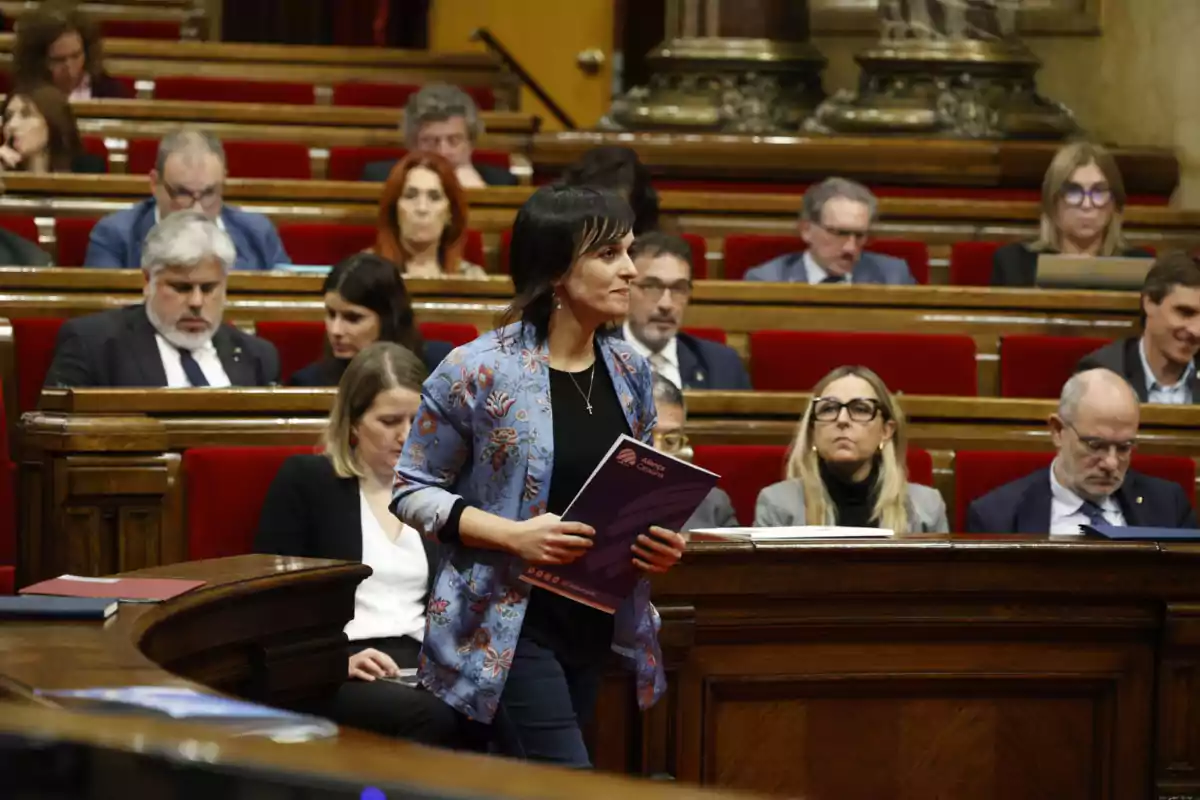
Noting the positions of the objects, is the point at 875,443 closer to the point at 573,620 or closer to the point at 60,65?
the point at 573,620

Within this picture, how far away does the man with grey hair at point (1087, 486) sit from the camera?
3.45 m

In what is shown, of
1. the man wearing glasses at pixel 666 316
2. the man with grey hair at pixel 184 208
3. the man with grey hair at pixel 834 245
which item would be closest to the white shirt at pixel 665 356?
the man wearing glasses at pixel 666 316

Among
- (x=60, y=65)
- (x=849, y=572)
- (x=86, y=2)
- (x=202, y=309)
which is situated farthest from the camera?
(x=86, y=2)

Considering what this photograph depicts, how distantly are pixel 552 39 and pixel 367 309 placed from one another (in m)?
5.13

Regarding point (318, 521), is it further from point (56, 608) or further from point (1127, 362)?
point (1127, 362)

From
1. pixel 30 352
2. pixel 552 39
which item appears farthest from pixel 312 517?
pixel 552 39

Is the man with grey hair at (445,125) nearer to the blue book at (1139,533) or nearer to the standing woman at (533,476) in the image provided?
the blue book at (1139,533)

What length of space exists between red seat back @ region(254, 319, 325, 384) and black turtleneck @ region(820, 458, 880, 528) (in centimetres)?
115

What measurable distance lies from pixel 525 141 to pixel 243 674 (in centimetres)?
393

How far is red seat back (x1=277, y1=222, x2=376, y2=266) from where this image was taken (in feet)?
16.1

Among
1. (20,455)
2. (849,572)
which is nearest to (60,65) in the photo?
(20,455)

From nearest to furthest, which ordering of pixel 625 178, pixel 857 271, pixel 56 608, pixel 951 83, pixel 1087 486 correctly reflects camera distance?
1. pixel 56 608
2. pixel 1087 486
3. pixel 625 178
4. pixel 857 271
5. pixel 951 83

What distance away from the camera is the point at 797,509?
11.0 ft

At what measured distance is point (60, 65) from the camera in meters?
5.84
